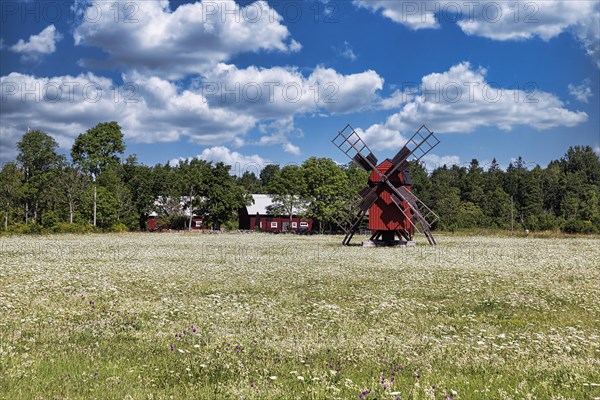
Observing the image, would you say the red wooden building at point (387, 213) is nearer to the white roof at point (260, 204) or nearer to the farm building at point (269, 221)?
the farm building at point (269, 221)

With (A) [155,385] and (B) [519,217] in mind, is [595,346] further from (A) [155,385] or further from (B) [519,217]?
(B) [519,217]

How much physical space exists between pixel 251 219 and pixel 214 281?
92.0 m

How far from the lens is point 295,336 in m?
11.8

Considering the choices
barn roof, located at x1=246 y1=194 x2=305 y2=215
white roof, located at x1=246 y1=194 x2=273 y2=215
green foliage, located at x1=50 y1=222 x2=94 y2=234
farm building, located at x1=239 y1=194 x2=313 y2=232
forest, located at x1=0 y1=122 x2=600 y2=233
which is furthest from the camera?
white roof, located at x1=246 y1=194 x2=273 y2=215

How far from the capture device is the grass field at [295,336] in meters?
8.20

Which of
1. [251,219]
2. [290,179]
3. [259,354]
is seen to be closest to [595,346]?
[259,354]

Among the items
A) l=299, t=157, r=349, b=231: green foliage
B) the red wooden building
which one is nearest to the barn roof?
l=299, t=157, r=349, b=231: green foliage

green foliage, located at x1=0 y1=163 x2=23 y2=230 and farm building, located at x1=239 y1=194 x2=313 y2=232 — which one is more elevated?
green foliage, located at x1=0 y1=163 x2=23 y2=230

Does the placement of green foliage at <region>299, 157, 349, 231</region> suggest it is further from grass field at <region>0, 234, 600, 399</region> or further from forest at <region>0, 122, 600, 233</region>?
grass field at <region>0, 234, 600, 399</region>

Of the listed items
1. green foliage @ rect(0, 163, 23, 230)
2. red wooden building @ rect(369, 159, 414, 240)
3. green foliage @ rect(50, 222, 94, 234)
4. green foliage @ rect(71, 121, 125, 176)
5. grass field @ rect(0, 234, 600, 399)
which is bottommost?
grass field @ rect(0, 234, 600, 399)

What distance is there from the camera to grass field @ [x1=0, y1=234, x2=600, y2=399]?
26.9ft

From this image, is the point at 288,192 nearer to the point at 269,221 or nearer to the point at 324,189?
the point at 269,221

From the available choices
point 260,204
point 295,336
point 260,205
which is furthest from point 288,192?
point 295,336

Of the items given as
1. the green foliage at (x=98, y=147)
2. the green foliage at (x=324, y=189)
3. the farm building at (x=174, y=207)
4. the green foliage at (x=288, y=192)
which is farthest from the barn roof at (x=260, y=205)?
the green foliage at (x=98, y=147)
